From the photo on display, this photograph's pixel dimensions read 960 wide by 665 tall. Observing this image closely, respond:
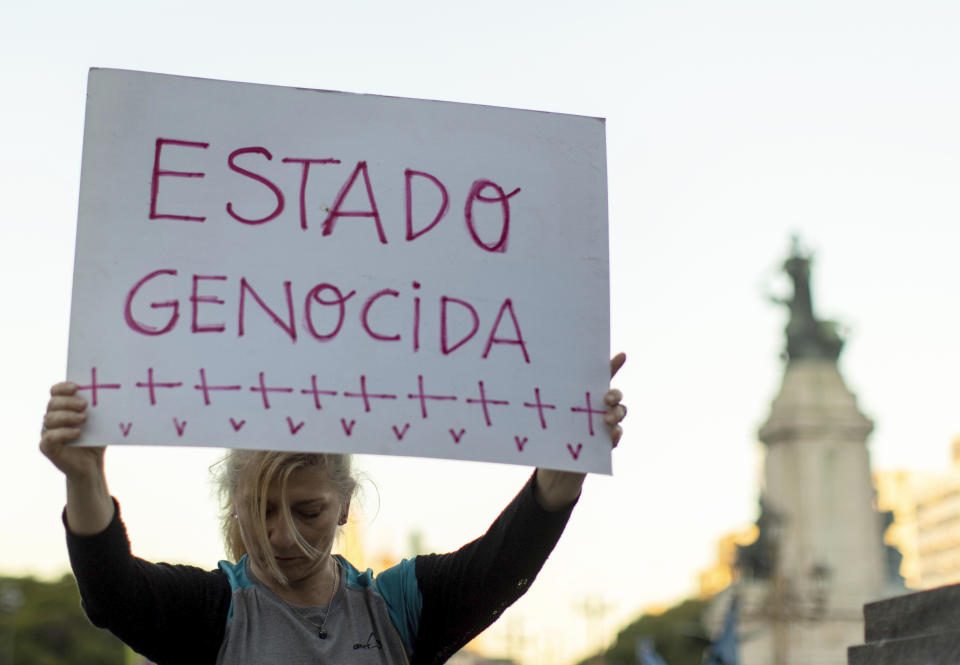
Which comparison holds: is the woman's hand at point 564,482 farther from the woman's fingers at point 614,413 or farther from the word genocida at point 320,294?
the word genocida at point 320,294

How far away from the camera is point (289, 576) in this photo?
2.85 m

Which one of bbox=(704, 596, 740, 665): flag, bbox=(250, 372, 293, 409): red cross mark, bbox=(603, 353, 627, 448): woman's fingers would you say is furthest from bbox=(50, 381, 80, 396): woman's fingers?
bbox=(704, 596, 740, 665): flag

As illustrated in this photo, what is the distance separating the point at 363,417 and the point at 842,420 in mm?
30628

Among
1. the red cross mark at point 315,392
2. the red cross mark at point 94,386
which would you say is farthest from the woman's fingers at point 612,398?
the red cross mark at point 94,386

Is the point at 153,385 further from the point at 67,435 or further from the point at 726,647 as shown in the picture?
the point at 726,647

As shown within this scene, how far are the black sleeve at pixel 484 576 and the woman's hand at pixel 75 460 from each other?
0.67 meters

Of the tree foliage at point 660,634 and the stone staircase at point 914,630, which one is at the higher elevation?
the tree foliage at point 660,634

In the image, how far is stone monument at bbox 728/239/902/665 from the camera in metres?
30.5

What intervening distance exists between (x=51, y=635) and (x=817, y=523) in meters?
36.3

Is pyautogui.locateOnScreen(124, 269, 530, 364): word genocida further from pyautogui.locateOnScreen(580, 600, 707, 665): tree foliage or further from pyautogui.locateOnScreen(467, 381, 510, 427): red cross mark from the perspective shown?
pyautogui.locateOnScreen(580, 600, 707, 665): tree foliage

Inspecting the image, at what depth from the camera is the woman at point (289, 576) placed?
2.71 meters

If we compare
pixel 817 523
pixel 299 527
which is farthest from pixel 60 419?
pixel 817 523

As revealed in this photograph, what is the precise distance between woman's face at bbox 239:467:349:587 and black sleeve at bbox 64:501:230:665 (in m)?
0.12

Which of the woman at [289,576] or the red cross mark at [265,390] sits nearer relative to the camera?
the woman at [289,576]
